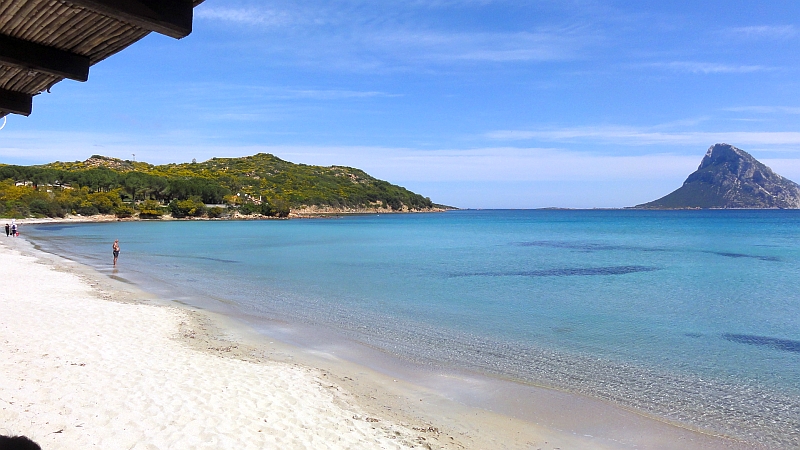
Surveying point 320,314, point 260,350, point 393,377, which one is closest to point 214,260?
point 320,314

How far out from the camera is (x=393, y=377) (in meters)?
9.13

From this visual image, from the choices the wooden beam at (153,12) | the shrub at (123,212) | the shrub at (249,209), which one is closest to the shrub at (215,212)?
the shrub at (249,209)

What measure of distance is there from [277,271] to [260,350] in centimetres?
1598

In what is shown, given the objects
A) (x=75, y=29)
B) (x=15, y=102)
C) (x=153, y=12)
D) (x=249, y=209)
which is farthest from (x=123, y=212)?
(x=153, y=12)

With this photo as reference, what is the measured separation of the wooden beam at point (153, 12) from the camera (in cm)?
268

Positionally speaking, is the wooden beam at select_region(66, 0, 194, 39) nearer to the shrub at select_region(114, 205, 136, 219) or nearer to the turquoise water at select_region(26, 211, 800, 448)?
the turquoise water at select_region(26, 211, 800, 448)

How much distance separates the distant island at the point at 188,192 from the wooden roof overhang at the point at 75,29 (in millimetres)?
84018

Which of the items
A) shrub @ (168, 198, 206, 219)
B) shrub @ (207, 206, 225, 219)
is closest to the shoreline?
shrub @ (168, 198, 206, 219)

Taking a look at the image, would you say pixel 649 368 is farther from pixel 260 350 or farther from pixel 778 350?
pixel 260 350

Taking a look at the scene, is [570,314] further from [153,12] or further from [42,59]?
[153,12]

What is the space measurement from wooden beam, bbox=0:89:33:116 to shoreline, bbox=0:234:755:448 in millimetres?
4997

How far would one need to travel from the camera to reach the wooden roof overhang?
9.21 ft

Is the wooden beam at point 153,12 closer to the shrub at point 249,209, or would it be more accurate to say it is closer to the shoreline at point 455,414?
the shoreline at point 455,414

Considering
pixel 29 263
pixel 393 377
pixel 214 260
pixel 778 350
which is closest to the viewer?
pixel 393 377
